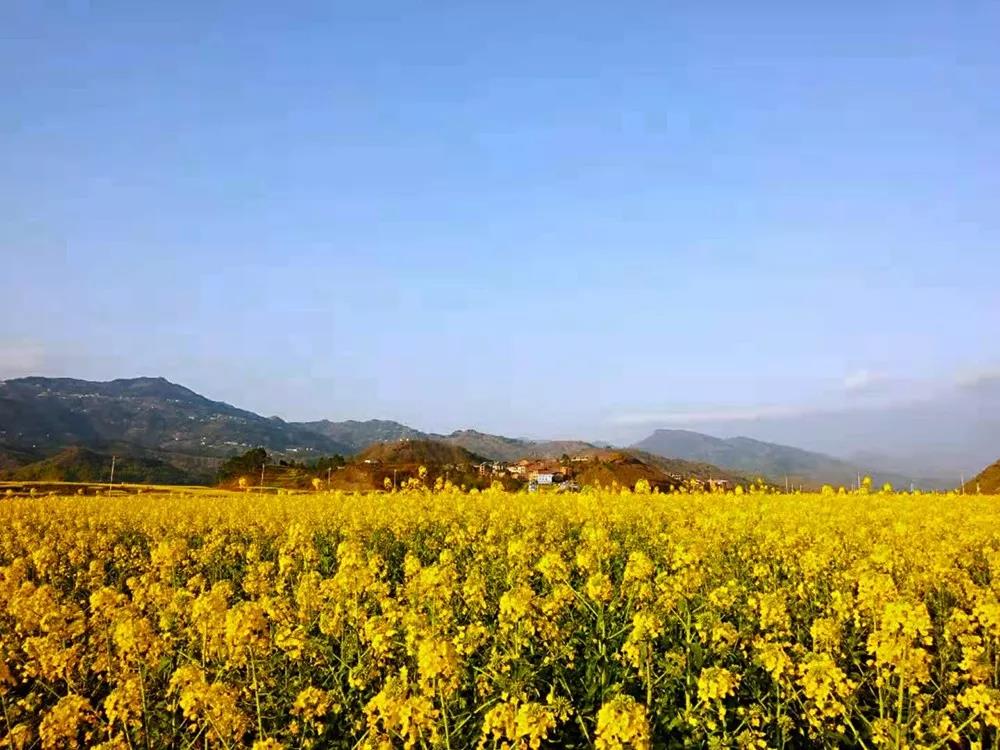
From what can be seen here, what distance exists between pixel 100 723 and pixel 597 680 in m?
3.06

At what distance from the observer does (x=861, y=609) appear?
5609mm

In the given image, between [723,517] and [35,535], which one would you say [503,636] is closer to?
[723,517]

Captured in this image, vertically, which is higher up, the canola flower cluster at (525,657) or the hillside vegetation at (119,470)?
the canola flower cluster at (525,657)

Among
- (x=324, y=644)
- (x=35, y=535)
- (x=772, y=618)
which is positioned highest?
(x=772, y=618)

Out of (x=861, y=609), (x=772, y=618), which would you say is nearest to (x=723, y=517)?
(x=861, y=609)

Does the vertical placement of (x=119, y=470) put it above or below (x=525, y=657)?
below

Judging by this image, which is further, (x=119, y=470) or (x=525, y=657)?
(x=119, y=470)

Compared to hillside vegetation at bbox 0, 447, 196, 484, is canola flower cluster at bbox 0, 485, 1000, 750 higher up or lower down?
higher up

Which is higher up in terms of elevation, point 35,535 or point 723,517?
point 723,517

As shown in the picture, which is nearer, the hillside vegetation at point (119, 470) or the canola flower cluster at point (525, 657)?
the canola flower cluster at point (525, 657)

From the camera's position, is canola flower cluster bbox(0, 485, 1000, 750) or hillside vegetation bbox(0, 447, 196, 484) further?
hillside vegetation bbox(0, 447, 196, 484)

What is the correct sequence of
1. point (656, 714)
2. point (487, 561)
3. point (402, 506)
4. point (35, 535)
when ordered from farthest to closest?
point (402, 506) < point (35, 535) < point (487, 561) < point (656, 714)

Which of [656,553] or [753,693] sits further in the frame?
[656,553]

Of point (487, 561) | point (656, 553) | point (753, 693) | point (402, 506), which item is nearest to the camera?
point (753, 693)
